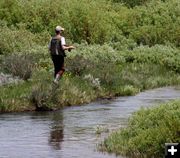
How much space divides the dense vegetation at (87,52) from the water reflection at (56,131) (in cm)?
93

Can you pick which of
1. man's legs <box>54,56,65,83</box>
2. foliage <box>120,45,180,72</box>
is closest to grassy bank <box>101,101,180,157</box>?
man's legs <box>54,56,65,83</box>

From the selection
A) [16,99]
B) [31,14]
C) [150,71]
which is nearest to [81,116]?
[16,99]

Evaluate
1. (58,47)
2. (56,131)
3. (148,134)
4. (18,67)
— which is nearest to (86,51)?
(18,67)

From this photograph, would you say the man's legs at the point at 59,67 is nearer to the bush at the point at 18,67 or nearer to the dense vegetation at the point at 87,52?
the dense vegetation at the point at 87,52

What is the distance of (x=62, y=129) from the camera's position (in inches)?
533

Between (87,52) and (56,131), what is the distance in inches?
630

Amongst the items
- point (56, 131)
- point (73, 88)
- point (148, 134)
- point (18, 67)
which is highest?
point (18, 67)

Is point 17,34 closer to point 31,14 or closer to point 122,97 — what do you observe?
point 31,14

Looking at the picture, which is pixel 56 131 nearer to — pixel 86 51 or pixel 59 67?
pixel 59 67

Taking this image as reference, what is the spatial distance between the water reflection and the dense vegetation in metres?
0.93

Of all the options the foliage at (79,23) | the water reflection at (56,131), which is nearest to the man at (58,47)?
the water reflection at (56,131)

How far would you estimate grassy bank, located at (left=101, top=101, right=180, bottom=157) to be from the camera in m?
10.3

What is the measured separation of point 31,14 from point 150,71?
13.2 metres

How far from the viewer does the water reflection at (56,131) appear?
38.7 feet
